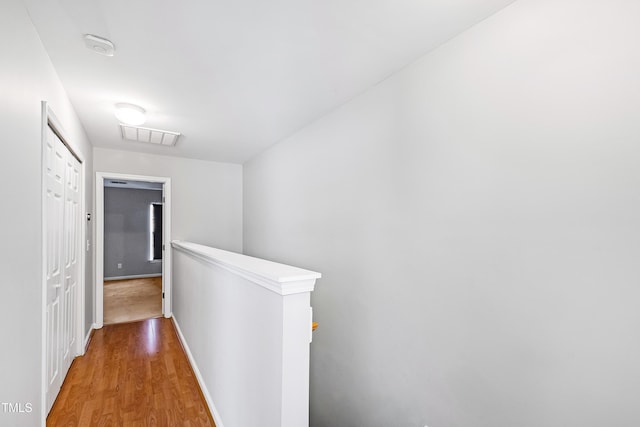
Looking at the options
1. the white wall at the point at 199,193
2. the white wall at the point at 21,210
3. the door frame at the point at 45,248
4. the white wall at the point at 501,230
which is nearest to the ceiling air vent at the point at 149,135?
the door frame at the point at 45,248

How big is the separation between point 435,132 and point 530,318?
3.32 ft

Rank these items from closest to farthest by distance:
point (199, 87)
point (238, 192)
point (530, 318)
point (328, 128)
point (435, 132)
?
point (530, 318) → point (435, 132) → point (199, 87) → point (328, 128) → point (238, 192)

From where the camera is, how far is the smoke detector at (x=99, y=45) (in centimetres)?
156

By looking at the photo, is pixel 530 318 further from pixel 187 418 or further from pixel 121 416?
pixel 121 416

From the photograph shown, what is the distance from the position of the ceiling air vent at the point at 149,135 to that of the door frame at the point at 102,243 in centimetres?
78

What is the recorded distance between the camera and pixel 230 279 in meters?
1.68

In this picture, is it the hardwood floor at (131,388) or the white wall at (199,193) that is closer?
the hardwood floor at (131,388)

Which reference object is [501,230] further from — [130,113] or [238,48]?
[130,113]

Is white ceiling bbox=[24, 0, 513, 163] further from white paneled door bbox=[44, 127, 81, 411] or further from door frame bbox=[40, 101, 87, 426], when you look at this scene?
white paneled door bbox=[44, 127, 81, 411]

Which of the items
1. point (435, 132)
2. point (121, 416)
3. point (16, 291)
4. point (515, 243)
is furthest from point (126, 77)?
point (515, 243)

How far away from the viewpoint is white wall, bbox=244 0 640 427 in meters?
1.03

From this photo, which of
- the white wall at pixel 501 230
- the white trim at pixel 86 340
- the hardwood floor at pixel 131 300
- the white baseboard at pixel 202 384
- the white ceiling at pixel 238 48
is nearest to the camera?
the white wall at pixel 501 230

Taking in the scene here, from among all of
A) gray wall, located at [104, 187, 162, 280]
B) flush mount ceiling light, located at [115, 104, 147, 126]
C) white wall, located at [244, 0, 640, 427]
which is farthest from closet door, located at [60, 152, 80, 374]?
gray wall, located at [104, 187, 162, 280]

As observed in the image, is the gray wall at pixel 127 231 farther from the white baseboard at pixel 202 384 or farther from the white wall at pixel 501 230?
the white wall at pixel 501 230
